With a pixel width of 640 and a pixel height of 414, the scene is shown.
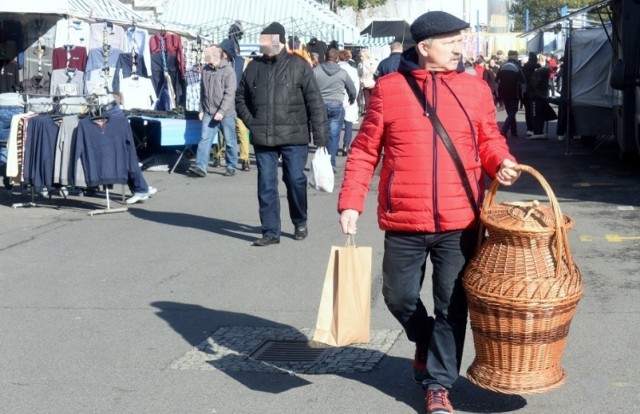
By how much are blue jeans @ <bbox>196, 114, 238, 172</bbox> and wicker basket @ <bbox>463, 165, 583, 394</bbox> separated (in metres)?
10.6

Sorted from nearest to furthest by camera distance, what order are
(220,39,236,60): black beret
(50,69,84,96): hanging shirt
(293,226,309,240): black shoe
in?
(293,226,309,240): black shoe, (220,39,236,60): black beret, (50,69,84,96): hanging shirt

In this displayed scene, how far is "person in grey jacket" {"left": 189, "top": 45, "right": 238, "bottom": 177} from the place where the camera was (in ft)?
49.4

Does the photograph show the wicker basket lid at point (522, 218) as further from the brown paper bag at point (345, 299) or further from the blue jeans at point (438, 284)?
the brown paper bag at point (345, 299)

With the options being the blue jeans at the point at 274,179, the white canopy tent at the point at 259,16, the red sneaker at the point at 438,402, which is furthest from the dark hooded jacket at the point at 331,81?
the red sneaker at the point at 438,402

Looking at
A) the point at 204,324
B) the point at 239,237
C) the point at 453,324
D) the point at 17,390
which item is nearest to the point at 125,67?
the point at 239,237

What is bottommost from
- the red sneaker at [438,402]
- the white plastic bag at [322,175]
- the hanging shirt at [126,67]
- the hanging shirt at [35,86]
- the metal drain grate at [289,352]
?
the metal drain grate at [289,352]

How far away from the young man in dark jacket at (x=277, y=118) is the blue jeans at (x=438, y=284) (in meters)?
4.65

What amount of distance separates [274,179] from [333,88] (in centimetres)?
605

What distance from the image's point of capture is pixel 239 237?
10445mm

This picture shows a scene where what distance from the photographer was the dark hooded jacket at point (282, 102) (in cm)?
972

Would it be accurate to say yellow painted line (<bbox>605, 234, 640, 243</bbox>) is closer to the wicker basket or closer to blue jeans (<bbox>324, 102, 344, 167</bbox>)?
the wicker basket

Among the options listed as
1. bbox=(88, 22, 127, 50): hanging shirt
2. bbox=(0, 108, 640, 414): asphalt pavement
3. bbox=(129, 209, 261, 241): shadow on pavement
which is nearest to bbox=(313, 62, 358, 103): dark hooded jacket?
bbox=(0, 108, 640, 414): asphalt pavement

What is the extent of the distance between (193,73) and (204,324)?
1156 cm

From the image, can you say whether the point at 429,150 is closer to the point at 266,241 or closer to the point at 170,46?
the point at 266,241
